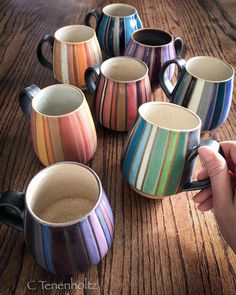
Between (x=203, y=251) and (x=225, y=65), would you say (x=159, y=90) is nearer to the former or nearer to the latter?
(x=225, y=65)

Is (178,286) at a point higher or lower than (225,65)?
lower

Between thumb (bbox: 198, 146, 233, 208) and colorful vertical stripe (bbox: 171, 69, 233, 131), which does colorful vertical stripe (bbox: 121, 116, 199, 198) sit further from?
colorful vertical stripe (bbox: 171, 69, 233, 131)

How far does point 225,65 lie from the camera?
24.0 inches

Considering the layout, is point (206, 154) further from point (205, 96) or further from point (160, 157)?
point (205, 96)

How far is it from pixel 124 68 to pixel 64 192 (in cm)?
28

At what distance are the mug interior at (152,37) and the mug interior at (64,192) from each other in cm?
38

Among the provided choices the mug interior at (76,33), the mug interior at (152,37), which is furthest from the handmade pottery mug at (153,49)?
the mug interior at (76,33)

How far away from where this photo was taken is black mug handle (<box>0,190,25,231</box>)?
37 cm

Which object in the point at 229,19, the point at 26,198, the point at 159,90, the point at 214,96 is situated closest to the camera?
the point at 26,198

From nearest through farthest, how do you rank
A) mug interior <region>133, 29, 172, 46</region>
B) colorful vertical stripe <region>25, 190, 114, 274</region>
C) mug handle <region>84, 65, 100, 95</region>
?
colorful vertical stripe <region>25, 190, 114, 274</region>, mug handle <region>84, 65, 100, 95</region>, mug interior <region>133, 29, 172, 46</region>

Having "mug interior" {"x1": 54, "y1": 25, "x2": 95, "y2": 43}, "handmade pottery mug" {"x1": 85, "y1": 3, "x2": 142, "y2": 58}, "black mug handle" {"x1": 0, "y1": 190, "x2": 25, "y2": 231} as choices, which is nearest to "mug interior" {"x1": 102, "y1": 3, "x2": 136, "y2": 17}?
"handmade pottery mug" {"x1": 85, "y1": 3, "x2": 142, "y2": 58}

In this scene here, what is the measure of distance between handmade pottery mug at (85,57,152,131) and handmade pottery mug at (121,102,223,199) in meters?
0.08

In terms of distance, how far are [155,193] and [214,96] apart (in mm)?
203

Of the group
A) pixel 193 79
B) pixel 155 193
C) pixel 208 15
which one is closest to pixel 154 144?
pixel 155 193
